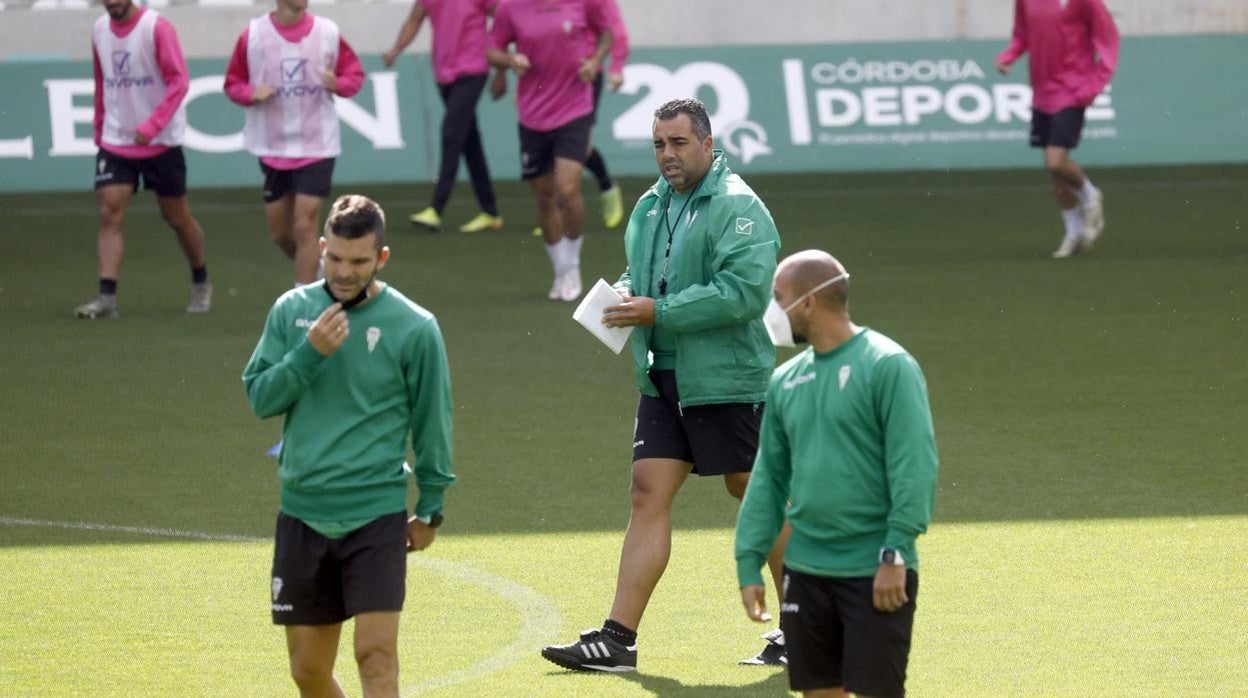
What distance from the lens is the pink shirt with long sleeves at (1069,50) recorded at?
17.5 metres

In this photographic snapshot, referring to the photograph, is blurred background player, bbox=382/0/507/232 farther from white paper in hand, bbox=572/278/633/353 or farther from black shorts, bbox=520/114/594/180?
white paper in hand, bbox=572/278/633/353

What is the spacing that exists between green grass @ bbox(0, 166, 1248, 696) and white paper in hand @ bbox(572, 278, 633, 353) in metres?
1.08

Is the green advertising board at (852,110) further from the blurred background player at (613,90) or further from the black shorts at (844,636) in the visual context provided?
the black shorts at (844,636)

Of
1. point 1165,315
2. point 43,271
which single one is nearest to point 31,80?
point 43,271

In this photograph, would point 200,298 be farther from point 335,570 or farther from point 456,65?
point 335,570

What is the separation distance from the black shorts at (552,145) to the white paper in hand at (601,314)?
333 inches

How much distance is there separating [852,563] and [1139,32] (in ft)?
80.4

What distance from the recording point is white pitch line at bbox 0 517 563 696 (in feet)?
23.5

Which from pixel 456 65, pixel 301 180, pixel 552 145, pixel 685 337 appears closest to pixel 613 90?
pixel 552 145

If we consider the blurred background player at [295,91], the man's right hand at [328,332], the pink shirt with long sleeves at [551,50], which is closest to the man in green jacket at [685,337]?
the man's right hand at [328,332]

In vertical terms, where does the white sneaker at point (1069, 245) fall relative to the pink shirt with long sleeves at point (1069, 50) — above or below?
below

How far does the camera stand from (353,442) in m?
5.81

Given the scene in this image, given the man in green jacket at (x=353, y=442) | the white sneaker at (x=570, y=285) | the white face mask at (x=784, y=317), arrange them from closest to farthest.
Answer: the white face mask at (x=784, y=317), the man in green jacket at (x=353, y=442), the white sneaker at (x=570, y=285)

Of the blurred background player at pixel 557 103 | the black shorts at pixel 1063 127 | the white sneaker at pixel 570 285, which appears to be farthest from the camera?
the black shorts at pixel 1063 127
